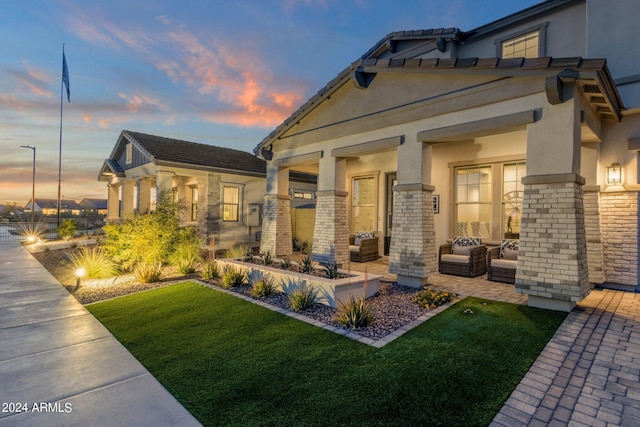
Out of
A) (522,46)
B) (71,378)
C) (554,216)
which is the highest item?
(522,46)

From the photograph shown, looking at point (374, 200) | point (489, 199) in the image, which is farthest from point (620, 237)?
point (374, 200)

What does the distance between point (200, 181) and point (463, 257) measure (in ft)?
37.1

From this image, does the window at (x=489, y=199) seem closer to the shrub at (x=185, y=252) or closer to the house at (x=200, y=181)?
the shrub at (x=185, y=252)

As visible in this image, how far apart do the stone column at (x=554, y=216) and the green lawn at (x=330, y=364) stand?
0.48 metres

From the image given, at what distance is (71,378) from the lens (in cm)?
343

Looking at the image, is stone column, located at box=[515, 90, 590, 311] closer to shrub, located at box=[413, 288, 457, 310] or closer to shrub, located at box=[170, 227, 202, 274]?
shrub, located at box=[413, 288, 457, 310]

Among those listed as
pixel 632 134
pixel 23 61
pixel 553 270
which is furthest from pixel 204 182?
pixel 632 134

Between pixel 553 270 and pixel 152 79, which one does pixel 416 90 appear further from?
pixel 152 79

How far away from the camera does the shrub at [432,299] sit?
18.7 ft

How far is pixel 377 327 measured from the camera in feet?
15.6

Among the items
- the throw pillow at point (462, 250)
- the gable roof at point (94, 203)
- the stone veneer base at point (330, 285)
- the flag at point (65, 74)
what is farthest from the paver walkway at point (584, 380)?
the gable roof at point (94, 203)

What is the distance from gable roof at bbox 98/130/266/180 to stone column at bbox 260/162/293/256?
399 cm

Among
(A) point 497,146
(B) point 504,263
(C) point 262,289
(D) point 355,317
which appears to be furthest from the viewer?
(A) point 497,146

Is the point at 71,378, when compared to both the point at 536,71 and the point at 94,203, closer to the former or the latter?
the point at 536,71
